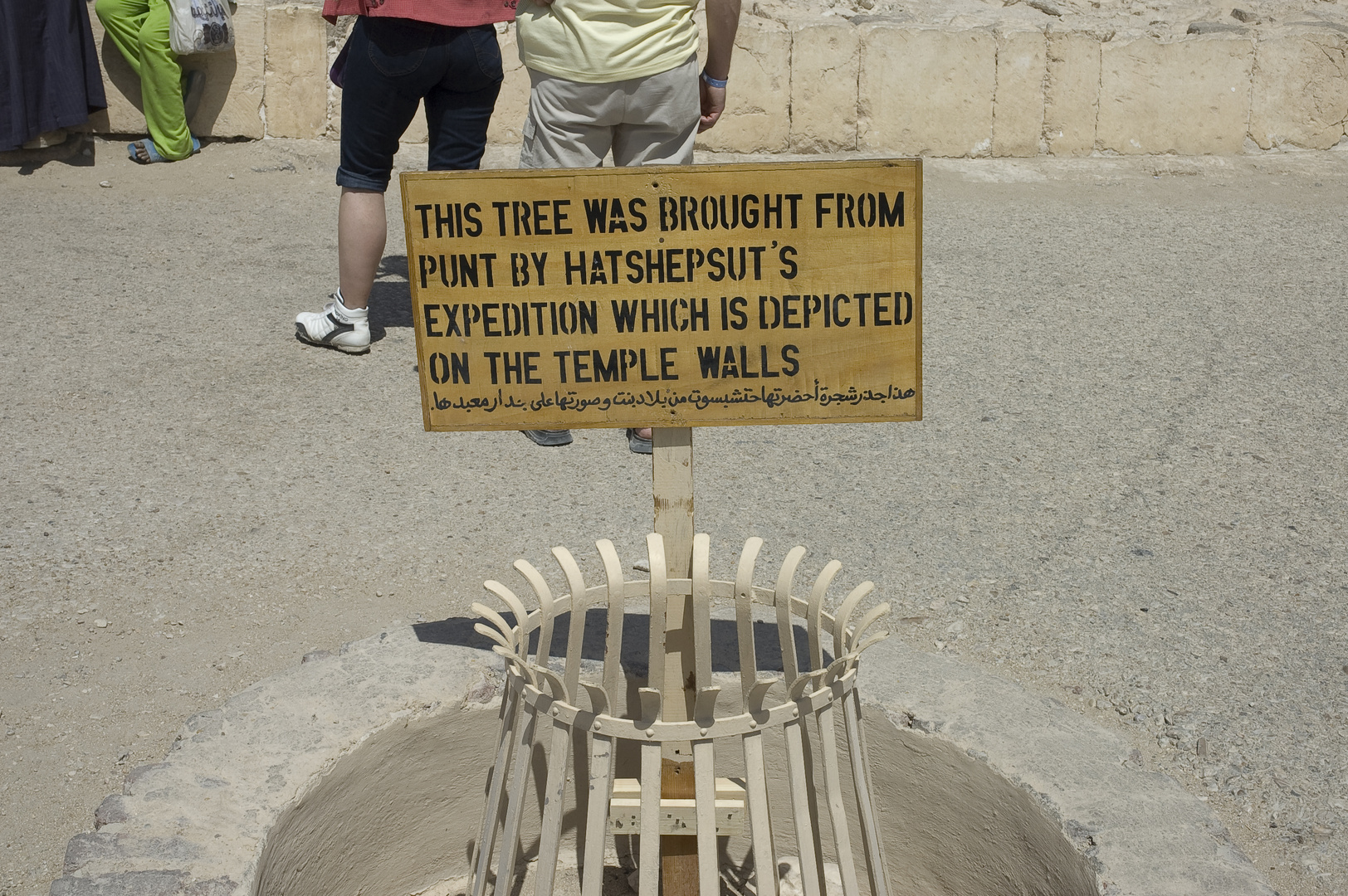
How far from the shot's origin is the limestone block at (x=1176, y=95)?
701cm

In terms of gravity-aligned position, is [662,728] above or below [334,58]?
below

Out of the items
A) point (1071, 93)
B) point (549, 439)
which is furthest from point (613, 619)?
point (1071, 93)

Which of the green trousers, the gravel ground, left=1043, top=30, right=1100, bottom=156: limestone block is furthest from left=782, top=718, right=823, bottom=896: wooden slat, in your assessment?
left=1043, top=30, right=1100, bottom=156: limestone block

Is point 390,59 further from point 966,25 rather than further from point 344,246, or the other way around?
point 966,25

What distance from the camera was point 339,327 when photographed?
173 inches

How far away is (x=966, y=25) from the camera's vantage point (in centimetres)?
744

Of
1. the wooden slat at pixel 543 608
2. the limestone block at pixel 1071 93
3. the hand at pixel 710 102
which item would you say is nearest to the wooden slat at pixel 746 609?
the wooden slat at pixel 543 608

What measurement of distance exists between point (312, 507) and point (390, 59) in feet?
4.82

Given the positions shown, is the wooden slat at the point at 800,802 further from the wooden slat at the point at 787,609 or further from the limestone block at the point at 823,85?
the limestone block at the point at 823,85

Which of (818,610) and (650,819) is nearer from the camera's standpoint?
(650,819)

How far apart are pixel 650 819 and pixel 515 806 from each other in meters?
0.23

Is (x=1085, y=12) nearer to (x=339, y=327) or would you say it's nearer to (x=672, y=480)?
(x=339, y=327)

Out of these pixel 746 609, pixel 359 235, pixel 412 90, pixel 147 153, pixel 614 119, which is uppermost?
pixel 412 90

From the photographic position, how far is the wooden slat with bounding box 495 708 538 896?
1871 millimetres
